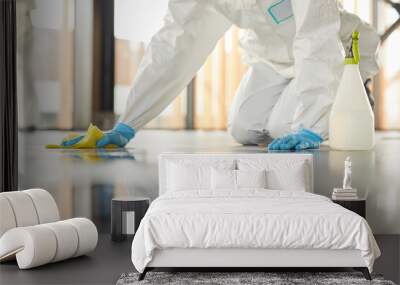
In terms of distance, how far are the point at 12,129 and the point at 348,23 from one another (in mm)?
2381

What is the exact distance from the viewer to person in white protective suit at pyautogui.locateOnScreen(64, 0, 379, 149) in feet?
13.4

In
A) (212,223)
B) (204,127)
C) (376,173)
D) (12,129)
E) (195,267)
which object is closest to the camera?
(212,223)

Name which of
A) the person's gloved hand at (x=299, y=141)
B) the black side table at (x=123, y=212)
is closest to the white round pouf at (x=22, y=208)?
the black side table at (x=123, y=212)

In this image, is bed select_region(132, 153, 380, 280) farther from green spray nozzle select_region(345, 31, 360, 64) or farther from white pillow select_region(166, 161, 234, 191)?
green spray nozzle select_region(345, 31, 360, 64)

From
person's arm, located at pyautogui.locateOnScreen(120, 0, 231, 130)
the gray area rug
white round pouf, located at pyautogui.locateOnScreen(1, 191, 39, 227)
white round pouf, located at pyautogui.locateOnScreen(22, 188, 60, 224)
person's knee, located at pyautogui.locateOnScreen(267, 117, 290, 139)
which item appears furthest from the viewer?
person's knee, located at pyautogui.locateOnScreen(267, 117, 290, 139)

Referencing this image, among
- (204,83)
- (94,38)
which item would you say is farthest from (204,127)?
(94,38)

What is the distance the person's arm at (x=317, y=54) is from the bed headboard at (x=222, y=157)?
33 cm

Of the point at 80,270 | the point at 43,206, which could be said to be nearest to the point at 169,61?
the point at 43,206

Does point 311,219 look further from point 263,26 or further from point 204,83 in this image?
point 204,83

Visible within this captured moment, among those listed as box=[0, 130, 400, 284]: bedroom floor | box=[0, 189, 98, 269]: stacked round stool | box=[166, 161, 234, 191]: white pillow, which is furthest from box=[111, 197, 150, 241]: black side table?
box=[0, 189, 98, 269]: stacked round stool

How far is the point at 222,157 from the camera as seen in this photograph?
404cm

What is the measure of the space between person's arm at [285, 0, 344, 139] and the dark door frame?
185cm

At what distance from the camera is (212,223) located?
292 centimetres

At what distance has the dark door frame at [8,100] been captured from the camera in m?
4.41
